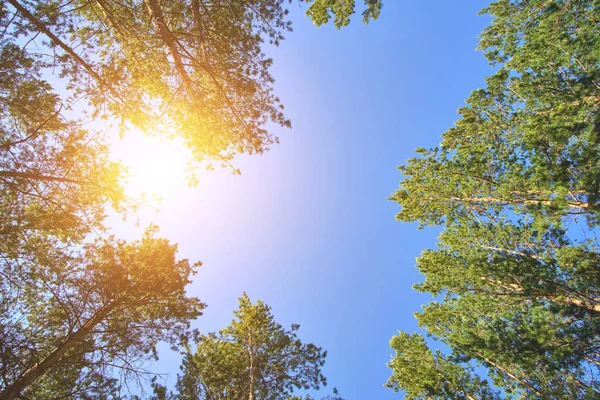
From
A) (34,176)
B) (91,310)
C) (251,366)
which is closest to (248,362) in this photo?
(251,366)

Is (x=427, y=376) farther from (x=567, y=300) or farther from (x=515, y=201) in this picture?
(x=515, y=201)

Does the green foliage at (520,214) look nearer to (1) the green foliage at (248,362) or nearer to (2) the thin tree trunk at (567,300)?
(2) the thin tree trunk at (567,300)

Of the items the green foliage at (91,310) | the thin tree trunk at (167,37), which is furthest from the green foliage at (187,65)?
the green foliage at (91,310)

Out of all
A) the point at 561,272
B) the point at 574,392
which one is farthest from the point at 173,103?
the point at 574,392

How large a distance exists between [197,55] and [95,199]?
4.94 m

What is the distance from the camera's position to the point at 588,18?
22.5ft

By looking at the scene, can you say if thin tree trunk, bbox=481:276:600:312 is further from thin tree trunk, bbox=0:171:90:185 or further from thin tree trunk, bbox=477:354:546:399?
thin tree trunk, bbox=0:171:90:185

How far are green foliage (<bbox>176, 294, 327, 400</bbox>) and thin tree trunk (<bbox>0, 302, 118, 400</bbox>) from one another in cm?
285

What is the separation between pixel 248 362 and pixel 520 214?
1030cm

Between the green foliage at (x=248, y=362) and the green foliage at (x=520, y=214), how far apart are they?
5.10m

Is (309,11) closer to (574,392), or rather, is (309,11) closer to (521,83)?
(521,83)

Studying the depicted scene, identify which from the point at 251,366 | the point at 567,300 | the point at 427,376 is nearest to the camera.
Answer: the point at 567,300

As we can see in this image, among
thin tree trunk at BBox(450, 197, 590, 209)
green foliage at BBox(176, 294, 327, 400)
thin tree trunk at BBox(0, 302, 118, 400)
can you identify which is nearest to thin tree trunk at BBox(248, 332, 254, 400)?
green foliage at BBox(176, 294, 327, 400)

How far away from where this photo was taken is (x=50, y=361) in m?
5.52
